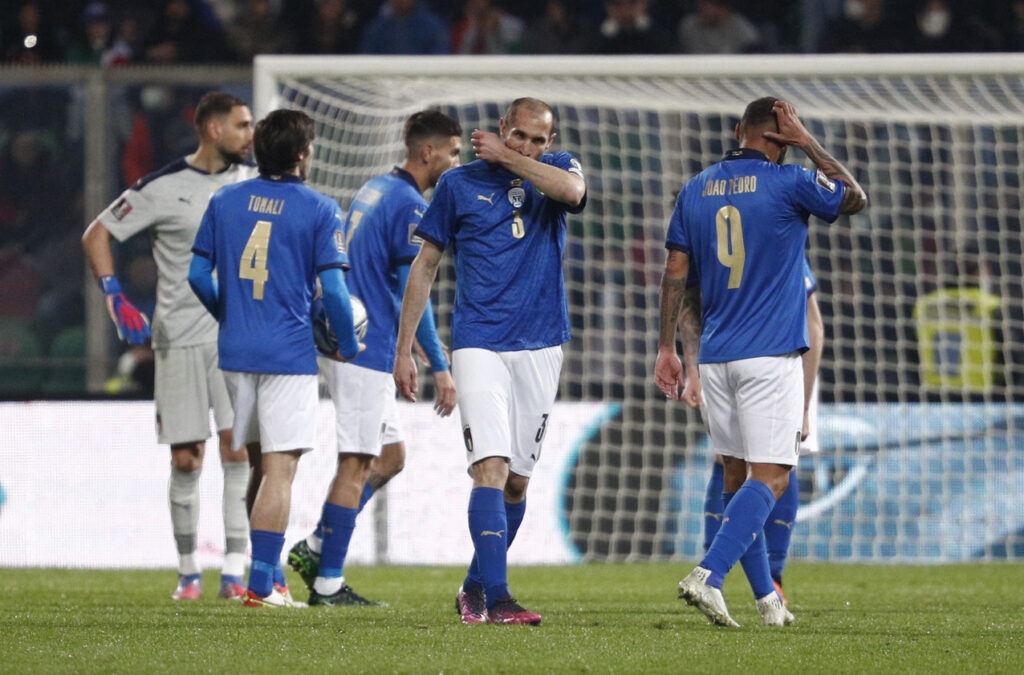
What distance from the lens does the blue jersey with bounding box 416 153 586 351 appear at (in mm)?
5441

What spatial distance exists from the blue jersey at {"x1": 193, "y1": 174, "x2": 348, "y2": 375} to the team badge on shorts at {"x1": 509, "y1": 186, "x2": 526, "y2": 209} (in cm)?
80

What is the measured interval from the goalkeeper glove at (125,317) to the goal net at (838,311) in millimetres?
2223

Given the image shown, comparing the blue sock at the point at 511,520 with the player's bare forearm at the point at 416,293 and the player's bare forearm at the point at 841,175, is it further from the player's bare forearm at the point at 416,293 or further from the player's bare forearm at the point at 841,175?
the player's bare forearm at the point at 841,175

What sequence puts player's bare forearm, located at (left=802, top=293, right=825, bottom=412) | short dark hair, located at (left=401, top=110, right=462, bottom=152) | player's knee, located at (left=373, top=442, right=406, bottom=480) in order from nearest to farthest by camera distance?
short dark hair, located at (left=401, top=110, right=462, bottom=152), player's bare forearm, located at (left=802, top=293, right=825, bottom=412), player's knee, located at (left=373, top=442, right=406, bottom=480)

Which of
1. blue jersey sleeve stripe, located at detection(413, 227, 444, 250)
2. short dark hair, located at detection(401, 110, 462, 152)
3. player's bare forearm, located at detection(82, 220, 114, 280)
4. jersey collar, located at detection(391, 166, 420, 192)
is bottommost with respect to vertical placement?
blue jersey sleeve stripe, located at detection(413, 227, 444, 250)

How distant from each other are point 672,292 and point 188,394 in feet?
7.91

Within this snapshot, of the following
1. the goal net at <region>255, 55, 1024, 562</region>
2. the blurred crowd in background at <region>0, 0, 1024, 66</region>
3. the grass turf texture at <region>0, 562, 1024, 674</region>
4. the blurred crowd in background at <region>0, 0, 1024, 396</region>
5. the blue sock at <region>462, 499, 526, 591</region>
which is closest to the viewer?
the grass turf texture at <region>0, 562, 1024, 674</region>

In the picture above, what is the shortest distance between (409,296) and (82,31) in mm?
9651

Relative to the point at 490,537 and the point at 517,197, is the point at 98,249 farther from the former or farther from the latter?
the point at 490,537

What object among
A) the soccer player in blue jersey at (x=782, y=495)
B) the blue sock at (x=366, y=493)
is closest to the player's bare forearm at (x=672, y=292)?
the soccer player in blue jersey at (x=782, y=495)

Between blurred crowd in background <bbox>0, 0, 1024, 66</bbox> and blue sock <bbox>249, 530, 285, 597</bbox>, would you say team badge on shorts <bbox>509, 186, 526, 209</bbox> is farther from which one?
blurred crowd in background <bbox>0, 0, 1024, 66</bbox>

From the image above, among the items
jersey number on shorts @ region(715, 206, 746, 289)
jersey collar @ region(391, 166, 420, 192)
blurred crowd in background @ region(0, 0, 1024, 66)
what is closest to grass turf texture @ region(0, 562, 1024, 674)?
jersey number on shorts @ region(715, 206, 746, 289)

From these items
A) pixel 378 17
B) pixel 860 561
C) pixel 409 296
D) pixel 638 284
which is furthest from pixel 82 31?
pixel 409 296

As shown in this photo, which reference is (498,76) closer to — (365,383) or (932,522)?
(365,383)
